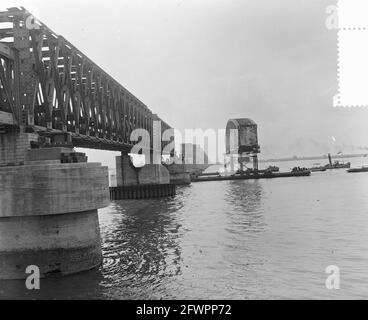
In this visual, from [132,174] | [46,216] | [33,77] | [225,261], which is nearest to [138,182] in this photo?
[132,174]

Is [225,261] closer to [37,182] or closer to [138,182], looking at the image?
[37,182]

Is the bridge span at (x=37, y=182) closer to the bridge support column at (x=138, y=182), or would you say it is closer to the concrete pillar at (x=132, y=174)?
the bridge support column at (x=138, y=182)

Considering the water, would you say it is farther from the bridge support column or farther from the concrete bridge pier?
the bridge support column

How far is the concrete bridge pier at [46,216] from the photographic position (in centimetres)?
1898

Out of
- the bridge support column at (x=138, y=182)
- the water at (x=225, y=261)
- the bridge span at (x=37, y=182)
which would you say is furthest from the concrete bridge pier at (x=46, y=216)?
the bridge support column at (x=138, y=182)

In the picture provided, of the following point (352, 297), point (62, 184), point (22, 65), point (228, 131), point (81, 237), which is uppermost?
point (228, 131)

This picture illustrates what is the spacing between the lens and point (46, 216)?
1952 centimetres

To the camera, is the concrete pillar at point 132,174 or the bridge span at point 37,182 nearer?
the bridge span at point 37,182

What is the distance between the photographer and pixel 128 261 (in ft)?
76.6

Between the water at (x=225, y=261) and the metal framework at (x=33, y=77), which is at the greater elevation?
the metal framework at (x=33, y=77)
